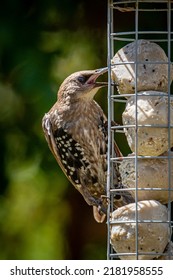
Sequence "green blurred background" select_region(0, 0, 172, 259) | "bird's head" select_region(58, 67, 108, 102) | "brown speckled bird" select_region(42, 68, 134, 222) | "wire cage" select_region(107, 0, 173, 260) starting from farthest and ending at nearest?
1. "green blurred background" select_region(0, 0, 172, 259)
2. "brown speckled bird" select_region(42, 68, 134, 222)
3. "bird's head" select_region(58, 67, 108, 102)
4. "wire cage" select_region(107, 0, 173, 260)

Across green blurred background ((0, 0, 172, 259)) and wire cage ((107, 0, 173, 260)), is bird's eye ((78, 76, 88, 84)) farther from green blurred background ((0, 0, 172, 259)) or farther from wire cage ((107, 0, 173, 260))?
green blurred background ((0, 0, 172, 259))

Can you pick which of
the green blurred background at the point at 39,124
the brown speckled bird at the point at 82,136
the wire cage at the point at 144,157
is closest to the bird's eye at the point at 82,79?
the brown speckled bird at the point at 82,136

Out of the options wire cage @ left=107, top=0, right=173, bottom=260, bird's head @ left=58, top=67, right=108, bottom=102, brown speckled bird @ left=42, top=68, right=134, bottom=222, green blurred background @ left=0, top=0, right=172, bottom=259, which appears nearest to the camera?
wire cage @ left=107, top=0, right=173, bottom=260

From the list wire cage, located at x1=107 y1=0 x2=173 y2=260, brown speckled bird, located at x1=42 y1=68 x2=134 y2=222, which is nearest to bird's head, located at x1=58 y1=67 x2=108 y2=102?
brown speckled bird, located at x1=42 y1=68 x2=134 y2=222

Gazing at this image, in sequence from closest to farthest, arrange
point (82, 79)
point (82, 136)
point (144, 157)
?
point (144, 157) < point (82, 79) < point (82, 136)

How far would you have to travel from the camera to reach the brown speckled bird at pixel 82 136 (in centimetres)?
642

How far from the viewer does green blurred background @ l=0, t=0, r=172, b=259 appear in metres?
8.13

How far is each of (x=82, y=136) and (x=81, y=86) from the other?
0.25 m

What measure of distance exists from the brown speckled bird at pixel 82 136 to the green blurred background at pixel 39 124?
1424mm

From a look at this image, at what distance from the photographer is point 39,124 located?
324 inches

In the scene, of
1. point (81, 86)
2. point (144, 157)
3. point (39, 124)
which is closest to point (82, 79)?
point (81, 86)

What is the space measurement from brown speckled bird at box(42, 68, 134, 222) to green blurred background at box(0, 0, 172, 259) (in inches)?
56.1

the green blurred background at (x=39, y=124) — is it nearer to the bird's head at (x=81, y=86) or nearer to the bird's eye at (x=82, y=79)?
the bird's head at (x=81, y=86)

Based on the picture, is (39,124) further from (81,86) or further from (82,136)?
(81,86)
